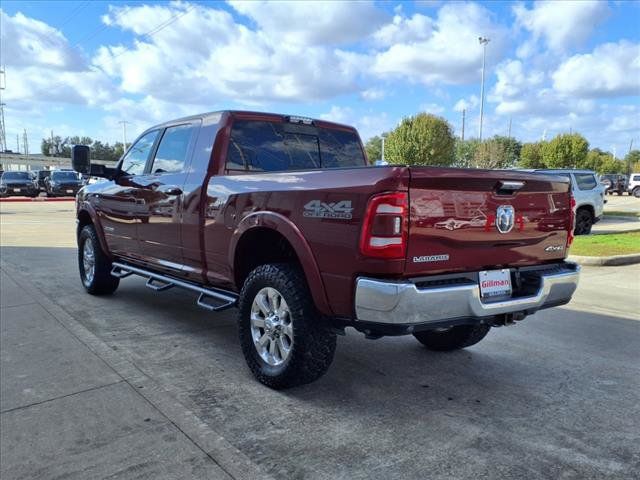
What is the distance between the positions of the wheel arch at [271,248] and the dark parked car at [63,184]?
2916cm

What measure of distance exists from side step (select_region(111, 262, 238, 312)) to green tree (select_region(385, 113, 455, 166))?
43628mm

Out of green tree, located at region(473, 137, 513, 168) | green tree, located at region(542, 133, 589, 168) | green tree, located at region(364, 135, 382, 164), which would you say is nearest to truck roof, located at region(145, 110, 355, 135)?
green tree, located at region(473, 137, 513, 168)

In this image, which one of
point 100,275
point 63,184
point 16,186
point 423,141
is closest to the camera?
point 100,275

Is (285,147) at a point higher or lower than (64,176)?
lower

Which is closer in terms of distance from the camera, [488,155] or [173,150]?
[173,150]

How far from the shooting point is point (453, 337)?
4465mm

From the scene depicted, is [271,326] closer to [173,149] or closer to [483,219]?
[483,219]

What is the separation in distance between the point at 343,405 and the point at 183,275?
6.89 feet

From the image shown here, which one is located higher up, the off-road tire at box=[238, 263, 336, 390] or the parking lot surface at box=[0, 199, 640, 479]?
the off-road tire at box=[238, 263, 336, 390]

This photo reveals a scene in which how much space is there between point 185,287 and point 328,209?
2123mm

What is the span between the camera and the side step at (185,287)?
4.25 m

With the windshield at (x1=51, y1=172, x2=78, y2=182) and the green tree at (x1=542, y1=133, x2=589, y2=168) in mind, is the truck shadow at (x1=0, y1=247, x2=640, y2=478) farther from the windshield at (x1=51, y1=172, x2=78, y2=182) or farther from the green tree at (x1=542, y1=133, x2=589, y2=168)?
the green tree at (x1=542, y1=133, x2=589, y2=168)

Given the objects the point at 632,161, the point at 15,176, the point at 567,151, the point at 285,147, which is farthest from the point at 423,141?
the point at 632,161

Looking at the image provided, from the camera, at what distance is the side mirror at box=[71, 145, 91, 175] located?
5633 millimetres
